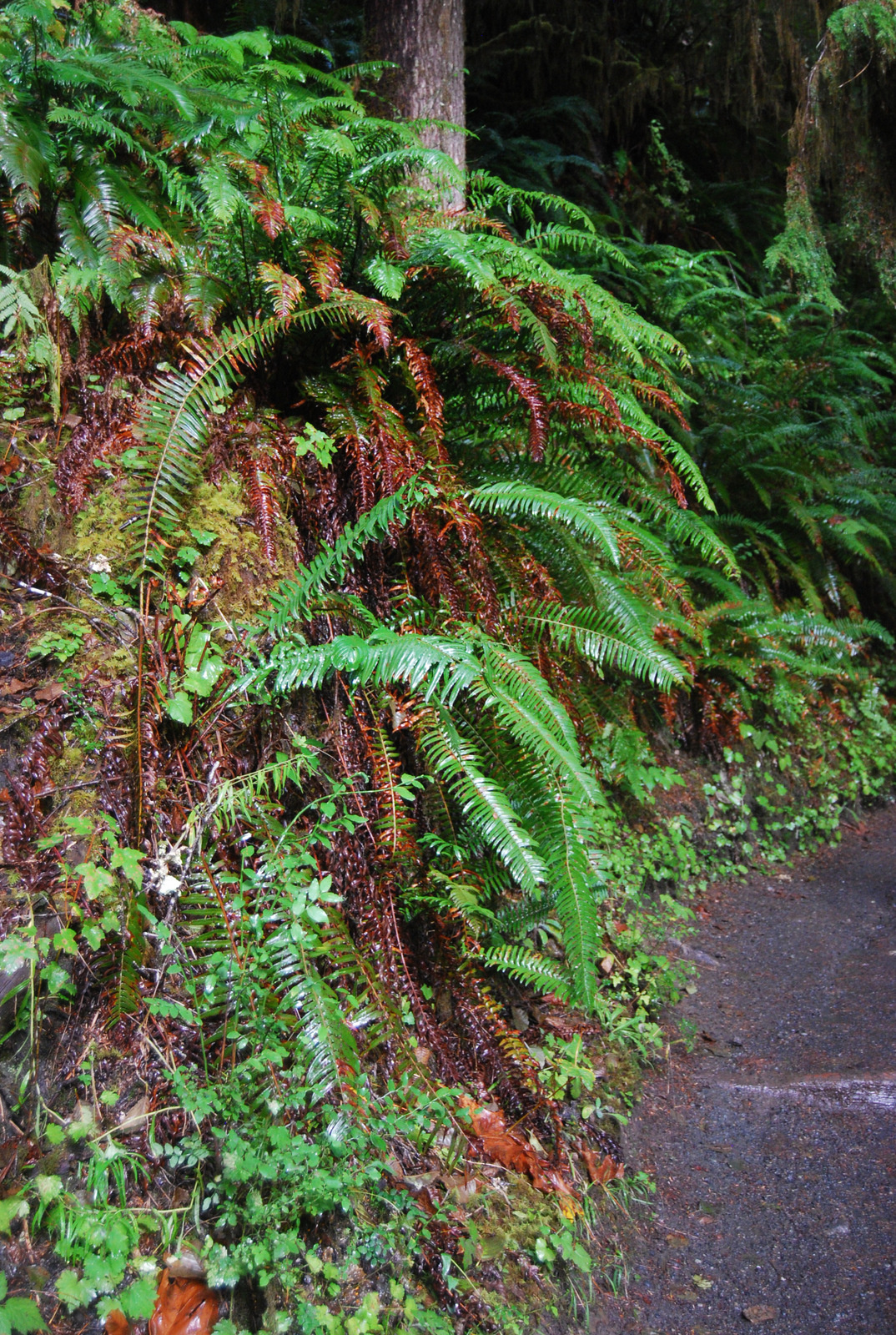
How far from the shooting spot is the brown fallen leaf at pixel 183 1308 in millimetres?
1569

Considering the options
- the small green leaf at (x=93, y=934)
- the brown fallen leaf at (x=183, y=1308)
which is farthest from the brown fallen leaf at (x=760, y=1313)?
the small green leaf at (x=93, y=934)

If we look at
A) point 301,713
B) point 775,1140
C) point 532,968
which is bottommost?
point 775,1140

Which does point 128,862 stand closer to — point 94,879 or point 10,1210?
point 94,879

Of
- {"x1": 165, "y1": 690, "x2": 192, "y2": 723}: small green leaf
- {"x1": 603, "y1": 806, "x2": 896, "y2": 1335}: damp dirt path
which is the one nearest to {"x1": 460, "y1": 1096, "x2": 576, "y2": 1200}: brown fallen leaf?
{"x1": 603, "y1": 806, "x2": 896, "y2": 1335}: damp dirt path

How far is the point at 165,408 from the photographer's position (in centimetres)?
253

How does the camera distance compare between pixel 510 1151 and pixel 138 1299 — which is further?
pixel 510 1151

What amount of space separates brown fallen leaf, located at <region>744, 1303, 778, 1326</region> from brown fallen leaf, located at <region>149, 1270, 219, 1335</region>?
141 centimetres

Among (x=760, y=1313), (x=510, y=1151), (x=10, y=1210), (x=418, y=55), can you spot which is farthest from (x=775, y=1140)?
(x=418, y=55)

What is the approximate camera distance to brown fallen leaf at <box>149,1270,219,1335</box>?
1.57 meters

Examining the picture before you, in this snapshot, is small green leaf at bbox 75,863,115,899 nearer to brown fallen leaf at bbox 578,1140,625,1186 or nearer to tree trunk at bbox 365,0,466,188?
brown fallen leaf at bbox 578,1140,625,1186

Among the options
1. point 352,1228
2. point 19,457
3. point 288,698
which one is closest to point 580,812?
point 288,698

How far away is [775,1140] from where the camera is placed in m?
2.64

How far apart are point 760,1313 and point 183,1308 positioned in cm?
151

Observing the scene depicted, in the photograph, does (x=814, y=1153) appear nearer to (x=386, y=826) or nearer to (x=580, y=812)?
(x=580, y=812)
